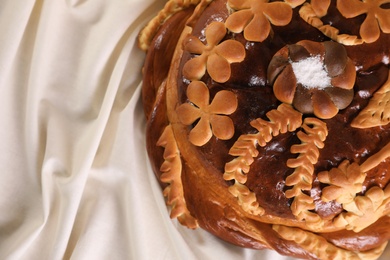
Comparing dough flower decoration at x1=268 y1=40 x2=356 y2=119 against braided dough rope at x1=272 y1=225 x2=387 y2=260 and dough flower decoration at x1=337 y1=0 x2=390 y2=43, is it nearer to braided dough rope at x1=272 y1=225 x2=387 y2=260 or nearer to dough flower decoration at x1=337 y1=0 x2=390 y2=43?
dough flower decoration at x1=337 y1=0 x2=390 y2=43

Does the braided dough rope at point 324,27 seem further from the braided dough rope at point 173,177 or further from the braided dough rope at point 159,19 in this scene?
the braided dough rope at point 173,177

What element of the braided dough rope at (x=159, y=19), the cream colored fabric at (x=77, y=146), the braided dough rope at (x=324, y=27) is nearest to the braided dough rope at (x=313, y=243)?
the cream colored fabric at (x=77, y=146)

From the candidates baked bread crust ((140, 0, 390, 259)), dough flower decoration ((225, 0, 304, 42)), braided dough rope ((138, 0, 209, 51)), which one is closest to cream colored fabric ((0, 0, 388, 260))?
braided dough rope ((138, 0, 209, 51))

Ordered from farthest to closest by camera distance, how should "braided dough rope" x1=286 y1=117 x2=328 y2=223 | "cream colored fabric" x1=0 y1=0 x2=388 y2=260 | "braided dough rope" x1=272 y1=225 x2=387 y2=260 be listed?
"cream colored fabric" x1=0 y1=0 x2=388 y2=260, "braided dough rope" x1=272 y1=225 x2=387 y2=260, "braided dough rope" x1=286 y1=117 x2=328 y2=223

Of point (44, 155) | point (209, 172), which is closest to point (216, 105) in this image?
point (209, 172)

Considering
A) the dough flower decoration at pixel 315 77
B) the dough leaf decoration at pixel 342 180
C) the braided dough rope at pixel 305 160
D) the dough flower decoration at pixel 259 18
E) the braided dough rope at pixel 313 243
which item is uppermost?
the dough flower decoration at pixel 259 18
